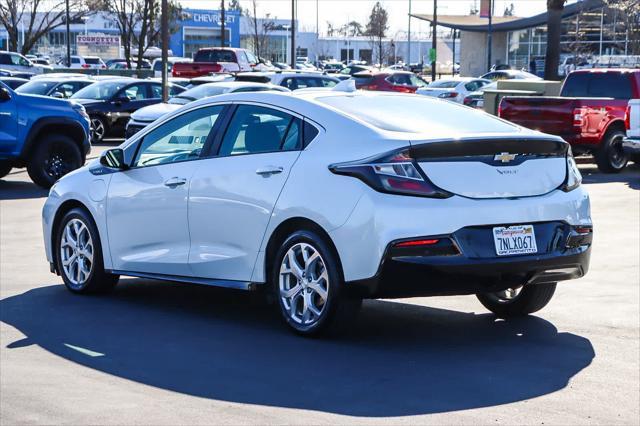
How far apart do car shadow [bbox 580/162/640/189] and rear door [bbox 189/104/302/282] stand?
12785 millimetres

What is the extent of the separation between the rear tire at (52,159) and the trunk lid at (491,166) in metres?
12.1

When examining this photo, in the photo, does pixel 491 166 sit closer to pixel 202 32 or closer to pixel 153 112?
pixel 153 112

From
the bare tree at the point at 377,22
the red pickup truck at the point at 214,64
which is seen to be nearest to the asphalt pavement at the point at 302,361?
the red pickup truck at the point at 214,64

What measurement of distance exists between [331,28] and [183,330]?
143 m

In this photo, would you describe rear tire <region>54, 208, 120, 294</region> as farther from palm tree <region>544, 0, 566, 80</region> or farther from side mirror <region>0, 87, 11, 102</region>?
palm tree <region>544, 0, 566, 80</region>

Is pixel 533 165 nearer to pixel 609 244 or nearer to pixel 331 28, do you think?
pixel 609 244

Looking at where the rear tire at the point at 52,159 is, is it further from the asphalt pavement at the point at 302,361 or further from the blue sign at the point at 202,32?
the blue sign at the point at 202,32

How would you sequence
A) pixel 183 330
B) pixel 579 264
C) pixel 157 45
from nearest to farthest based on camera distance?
pixel 579 264 → pixel 183 330 → pixel 157 45

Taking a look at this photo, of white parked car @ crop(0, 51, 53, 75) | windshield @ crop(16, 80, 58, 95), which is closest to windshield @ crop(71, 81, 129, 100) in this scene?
windshield @ crop(16, 80, 58, 95)

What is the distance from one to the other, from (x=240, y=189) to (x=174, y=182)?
2.43ft

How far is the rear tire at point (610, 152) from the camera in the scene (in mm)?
22062

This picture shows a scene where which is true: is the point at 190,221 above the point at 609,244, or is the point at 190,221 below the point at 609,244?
above

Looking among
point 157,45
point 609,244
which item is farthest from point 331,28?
point 609,244

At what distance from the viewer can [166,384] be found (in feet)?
21.1
